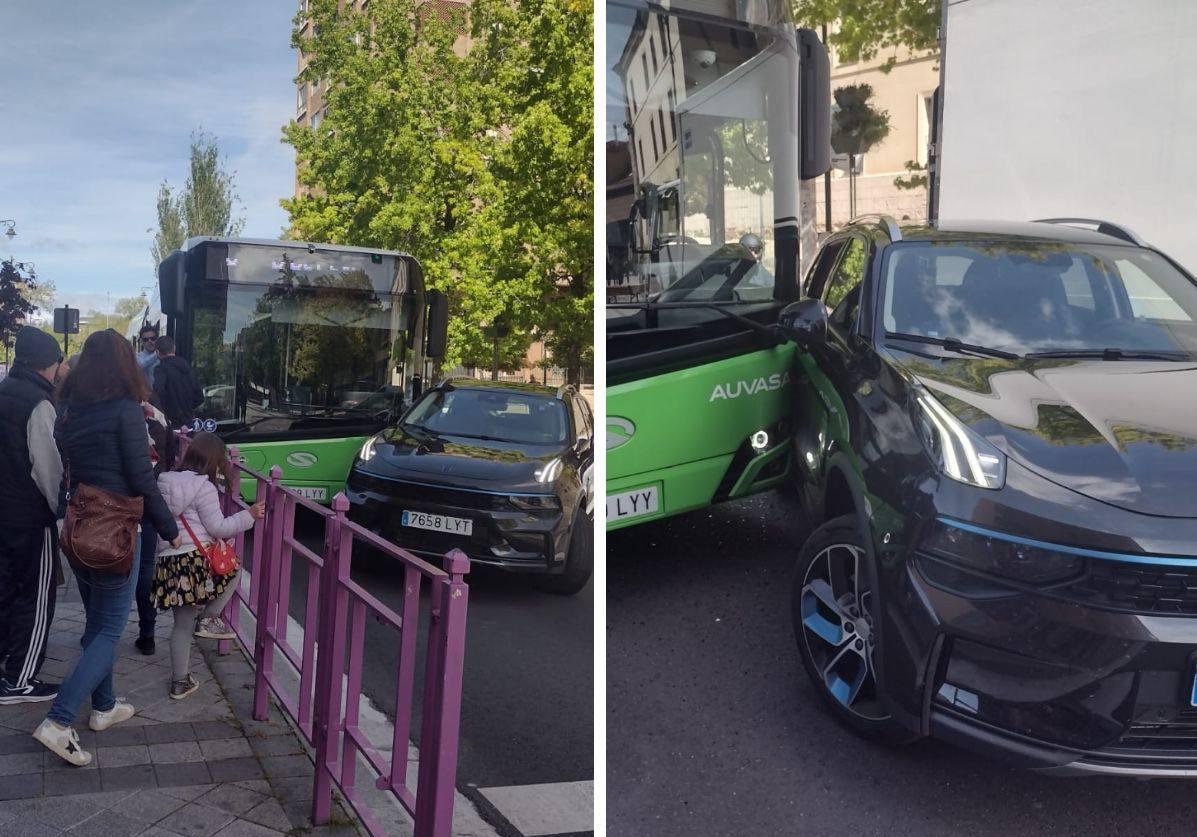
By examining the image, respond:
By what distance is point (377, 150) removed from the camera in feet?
12.1

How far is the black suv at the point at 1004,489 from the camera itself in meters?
1.66

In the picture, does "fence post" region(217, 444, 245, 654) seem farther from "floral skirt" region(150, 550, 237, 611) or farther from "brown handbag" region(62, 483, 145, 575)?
"brown handbag" region(62, 483, 145, 575)

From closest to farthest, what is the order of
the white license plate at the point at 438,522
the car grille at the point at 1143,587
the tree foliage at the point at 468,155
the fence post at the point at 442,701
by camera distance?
the car grille at the point at 1143,587 → the fence post at the point at 442,701 → the tree foliage at the point at 468,155 → the white license plate at the point at 438,522

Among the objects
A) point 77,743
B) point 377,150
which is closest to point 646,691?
point 77,743

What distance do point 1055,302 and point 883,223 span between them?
13.0 inches

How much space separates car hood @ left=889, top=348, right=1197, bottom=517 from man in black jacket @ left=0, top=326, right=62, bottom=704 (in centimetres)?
265

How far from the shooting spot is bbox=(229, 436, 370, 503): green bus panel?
4.16 metres

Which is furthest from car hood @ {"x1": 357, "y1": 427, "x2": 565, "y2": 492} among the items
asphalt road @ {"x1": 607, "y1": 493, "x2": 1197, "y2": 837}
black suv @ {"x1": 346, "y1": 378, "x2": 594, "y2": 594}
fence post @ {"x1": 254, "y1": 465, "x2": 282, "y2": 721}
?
asphalt road @ {"x1": 607, "y1": 493, "x2": 1197, "y2": 837}

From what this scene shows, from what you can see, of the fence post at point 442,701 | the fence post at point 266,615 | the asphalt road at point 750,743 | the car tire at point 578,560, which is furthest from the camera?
the fence post at point 266,615

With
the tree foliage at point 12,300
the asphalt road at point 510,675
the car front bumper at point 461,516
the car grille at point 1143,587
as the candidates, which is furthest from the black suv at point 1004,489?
the tree foliage at point 12,300

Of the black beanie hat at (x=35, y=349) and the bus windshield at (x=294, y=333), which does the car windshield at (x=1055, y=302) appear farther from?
the black beanie hat at (x=35, y=349)

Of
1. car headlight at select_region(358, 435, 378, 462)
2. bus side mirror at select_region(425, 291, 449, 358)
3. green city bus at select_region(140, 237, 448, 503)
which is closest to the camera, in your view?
bus side mirror at select_region(425, 291, 449, 358)

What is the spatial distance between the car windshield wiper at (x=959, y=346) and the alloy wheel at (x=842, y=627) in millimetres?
354

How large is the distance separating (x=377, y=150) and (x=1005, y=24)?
2.16 metres
